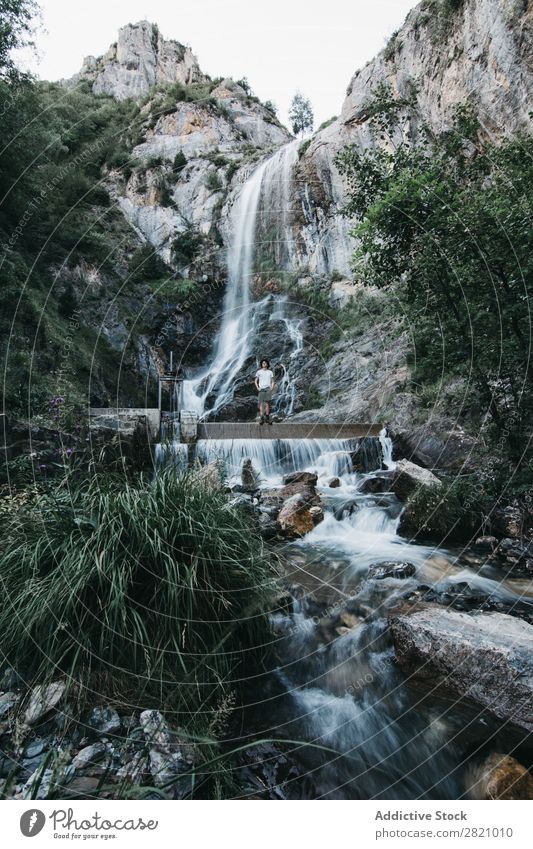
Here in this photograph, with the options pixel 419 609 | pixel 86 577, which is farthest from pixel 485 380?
pixel 86 577

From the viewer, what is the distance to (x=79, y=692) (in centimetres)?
209

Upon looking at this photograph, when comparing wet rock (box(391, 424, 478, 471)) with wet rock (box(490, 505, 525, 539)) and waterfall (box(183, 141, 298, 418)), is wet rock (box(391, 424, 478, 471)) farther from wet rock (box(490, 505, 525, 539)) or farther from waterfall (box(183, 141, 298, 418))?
waterfall (box(183, 141, 298, 418))

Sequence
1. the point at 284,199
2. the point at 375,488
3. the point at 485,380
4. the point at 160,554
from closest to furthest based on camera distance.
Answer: the point at 160,554, the point at 485,380, the point at 375,488, the point at 284,199

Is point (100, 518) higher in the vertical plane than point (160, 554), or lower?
higher

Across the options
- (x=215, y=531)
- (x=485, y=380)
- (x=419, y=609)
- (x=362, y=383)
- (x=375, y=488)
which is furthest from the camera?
(x=362, y=383)

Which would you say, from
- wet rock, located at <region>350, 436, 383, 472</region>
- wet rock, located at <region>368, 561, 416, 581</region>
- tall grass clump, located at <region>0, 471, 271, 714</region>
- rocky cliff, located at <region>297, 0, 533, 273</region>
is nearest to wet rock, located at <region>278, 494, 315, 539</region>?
wet rock, located at <region>368, 561, 416, 581</region>

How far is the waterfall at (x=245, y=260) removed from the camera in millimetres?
17047

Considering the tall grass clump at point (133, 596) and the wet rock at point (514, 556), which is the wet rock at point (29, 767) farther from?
the wet rock at point (514, 556)

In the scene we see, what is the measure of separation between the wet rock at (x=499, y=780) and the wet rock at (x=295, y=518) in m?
3.56

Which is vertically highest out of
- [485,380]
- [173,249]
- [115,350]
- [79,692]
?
[173,249]

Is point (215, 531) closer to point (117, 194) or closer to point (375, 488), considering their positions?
point (375, 488)

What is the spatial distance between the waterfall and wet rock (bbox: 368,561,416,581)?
1246cm

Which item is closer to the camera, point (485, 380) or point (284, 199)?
point (485, 380)

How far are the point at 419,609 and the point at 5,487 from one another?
4.54 meters
